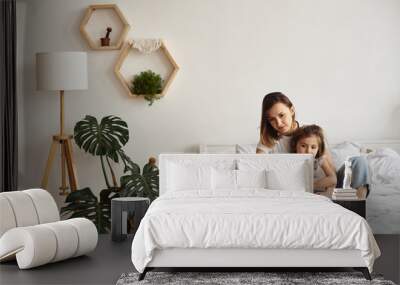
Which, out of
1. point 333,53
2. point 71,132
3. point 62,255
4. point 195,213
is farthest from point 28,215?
point 333,53

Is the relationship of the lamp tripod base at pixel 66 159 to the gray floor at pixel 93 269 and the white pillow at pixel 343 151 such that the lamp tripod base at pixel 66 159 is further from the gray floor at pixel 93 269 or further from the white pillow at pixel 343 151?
the white pillow at pixel 343 151

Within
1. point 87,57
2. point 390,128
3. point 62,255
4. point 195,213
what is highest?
point 87,57

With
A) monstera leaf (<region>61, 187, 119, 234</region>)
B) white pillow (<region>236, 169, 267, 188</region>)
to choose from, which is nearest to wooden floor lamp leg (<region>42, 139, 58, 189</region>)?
monstera leaf (<region>61, 187, 119, 234</region>)

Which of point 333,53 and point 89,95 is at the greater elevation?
point 333,53

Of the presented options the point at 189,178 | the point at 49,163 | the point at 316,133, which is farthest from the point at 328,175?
the point at 49,163

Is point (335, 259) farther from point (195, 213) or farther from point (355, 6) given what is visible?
point (355, 6)

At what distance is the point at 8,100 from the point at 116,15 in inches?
55.4

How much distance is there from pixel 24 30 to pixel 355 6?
344cm

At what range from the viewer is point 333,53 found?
24.6 ft

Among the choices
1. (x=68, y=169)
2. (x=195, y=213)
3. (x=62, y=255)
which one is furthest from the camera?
(x=68, y=169)

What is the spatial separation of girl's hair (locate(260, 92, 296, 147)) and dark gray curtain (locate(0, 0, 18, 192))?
251 cm

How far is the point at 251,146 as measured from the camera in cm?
745

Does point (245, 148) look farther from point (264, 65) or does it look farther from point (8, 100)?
point (8, 100)

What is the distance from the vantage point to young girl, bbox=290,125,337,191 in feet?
24.5
